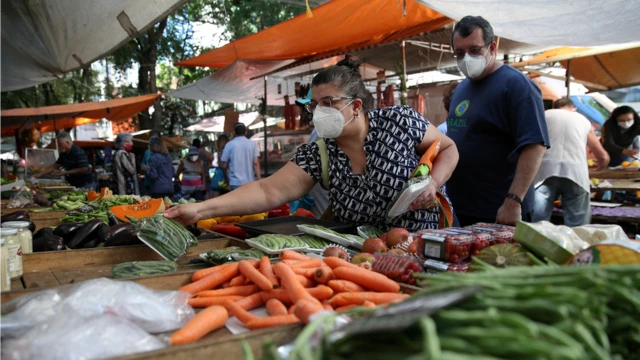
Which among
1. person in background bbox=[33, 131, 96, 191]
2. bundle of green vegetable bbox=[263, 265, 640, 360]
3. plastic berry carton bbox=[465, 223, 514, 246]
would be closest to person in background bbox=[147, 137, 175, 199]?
person in background bbox=[33, 131, 96, 191]

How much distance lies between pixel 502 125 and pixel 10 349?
330cm

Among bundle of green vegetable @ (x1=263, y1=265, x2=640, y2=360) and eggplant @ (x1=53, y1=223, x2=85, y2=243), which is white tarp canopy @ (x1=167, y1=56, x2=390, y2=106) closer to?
eggplant @ (x1=53, y1=223, x2=85, y2=243)

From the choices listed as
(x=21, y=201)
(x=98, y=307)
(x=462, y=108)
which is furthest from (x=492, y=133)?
(x=21, y=201)

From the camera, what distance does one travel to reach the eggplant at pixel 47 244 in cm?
287

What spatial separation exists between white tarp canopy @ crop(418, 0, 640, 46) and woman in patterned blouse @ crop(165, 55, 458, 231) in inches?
79.2

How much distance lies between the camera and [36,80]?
26.6 ft

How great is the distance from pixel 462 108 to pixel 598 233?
201cm

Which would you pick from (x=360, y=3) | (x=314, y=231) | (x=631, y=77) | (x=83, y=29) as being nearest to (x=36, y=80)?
(x=83, y=29)

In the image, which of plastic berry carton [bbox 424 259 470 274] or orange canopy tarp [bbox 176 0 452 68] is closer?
plastic berry carton [bbox 424 259 470 274]

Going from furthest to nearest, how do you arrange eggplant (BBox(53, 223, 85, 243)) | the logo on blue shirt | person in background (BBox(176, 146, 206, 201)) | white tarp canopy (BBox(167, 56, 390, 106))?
person in background (BBox(176, 146, 206, 201)) → white tarp canopy (BBox(167, 56, 390, 106)) → the logo on blue shirt → eggplant (BBox(53, 223, 85, 243))

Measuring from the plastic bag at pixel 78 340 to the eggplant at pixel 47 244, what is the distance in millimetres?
1758

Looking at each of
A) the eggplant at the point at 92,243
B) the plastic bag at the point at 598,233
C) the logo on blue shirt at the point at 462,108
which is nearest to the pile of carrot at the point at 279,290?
the plastic bag at the point at 598,233

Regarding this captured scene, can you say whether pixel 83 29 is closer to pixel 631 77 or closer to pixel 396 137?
pixel 396 137

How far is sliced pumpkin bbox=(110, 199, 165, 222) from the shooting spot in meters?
3.52
